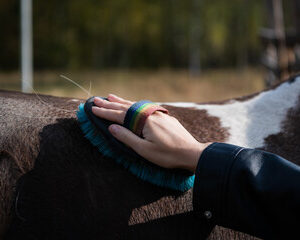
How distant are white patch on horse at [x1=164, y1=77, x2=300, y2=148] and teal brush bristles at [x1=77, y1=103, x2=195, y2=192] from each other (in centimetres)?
34

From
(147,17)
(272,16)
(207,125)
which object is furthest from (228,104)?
(147,17)

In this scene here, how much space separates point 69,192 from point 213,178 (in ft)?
1.49

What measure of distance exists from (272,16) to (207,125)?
730cm

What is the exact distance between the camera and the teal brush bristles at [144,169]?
131 centimetres

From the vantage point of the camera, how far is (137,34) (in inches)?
1168

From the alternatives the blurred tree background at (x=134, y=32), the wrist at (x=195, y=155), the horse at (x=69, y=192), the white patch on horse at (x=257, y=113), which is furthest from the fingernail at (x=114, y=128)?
the blurred tree background at (x=134, y=32)

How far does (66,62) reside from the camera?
91.9 feet

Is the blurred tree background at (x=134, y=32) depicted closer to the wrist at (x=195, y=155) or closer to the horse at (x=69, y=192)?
the horse at (x=69, y=192)

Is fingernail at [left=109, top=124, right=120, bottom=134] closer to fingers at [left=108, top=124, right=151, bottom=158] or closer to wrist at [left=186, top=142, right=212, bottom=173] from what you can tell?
fingers at [left=108, top=124, right=151, bottom=158]

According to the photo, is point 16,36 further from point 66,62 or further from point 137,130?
point 137,130

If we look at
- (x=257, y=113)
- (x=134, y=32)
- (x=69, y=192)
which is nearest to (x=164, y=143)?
(x=69, y=192)

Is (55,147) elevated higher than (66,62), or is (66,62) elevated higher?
(55,147)

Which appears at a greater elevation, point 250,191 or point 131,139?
point 131,139

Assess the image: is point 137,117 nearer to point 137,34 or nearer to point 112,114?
point 112,114
